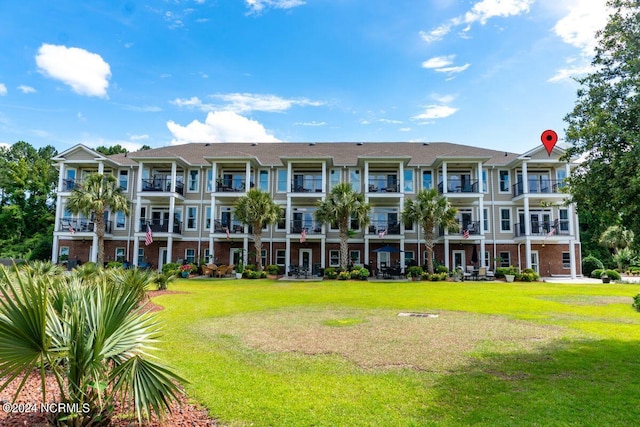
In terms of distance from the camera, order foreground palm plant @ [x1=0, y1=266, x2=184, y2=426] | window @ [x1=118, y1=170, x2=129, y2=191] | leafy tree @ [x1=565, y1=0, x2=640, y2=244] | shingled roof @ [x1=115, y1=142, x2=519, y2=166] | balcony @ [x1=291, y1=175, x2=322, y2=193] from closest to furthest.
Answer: foreground palm plant @ [x1=0, y1=266, x2=184, y2=426] < leafy tree @ [x1=565, y1=0, x2=640, y2=244] < balcony @ [x1=291, y1=175, x2=322, y2=193] < shingled roof @ [x1=115, y1=142, x2=519, y2=166] < window @ [x1=118, y1=170, x2=129, y2=191]

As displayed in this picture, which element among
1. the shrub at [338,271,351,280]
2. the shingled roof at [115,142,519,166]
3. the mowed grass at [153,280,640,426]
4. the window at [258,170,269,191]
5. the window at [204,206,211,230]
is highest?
the shingled roof at [115,142,519,166]

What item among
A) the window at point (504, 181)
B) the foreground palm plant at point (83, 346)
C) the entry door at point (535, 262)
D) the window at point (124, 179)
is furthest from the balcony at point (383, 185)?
the foreground palm plant at point (83, 346)

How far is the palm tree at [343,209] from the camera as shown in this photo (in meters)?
27.1

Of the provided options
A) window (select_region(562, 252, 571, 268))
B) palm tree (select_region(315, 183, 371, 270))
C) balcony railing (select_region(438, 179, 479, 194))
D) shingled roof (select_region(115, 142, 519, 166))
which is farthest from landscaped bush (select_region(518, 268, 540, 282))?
palm tree (select_region(315, 183, 371, 270))

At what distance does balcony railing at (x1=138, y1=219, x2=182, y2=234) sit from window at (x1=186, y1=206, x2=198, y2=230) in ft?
2.70

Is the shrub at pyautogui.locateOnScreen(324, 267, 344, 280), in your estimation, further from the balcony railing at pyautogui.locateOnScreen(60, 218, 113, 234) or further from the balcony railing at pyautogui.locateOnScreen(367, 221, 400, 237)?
the balcony railing at pyautogui.locateOnScreen(60, 218, 113, 234)

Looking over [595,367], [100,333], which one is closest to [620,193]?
[595,367]

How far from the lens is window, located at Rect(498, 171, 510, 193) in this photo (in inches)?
1266

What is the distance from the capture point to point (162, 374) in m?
4.16

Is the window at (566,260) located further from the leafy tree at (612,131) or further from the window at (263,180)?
the leafy tree at (612,131)

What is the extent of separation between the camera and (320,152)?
116 ft

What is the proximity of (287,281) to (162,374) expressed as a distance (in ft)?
70.2

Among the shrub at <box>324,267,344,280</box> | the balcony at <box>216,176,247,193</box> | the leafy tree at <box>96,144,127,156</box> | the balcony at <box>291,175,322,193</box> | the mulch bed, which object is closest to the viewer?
the mulch bed

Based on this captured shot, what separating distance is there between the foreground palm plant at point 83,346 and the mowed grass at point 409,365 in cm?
119
